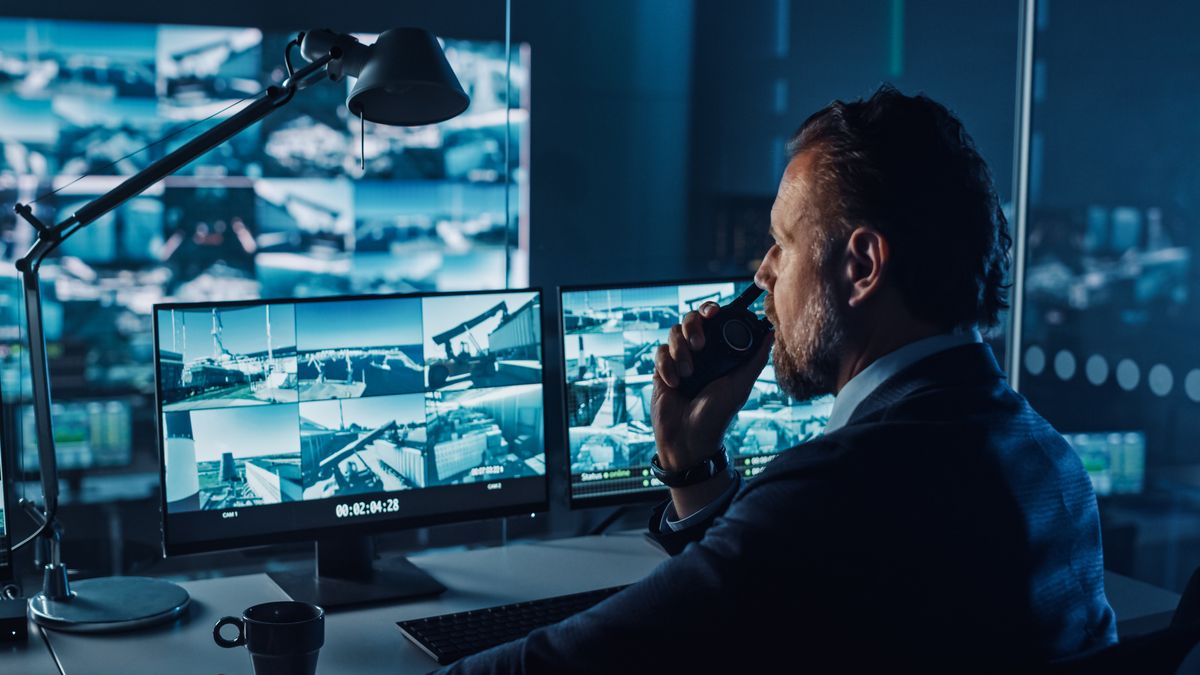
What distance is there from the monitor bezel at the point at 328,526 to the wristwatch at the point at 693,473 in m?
0.33

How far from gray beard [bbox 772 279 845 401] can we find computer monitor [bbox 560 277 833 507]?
1.99 ft

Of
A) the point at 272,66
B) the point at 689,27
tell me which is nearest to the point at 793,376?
the point at 689,27

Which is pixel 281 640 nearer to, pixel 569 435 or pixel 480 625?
pixel 480 625

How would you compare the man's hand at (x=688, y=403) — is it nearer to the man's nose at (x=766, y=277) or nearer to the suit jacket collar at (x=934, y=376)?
the man's nose at (x=766, y=277)

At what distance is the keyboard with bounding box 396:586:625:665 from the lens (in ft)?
4.65

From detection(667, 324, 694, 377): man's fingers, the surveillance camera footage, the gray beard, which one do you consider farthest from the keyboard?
the surveillance camera footage

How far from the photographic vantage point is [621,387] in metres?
1.89

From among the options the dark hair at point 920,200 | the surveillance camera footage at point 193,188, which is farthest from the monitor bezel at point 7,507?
the surveillance camera footage at point 193,188

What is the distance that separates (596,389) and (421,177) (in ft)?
7.21

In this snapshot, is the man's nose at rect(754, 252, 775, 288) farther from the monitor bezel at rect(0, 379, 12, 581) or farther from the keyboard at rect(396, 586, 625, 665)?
the monitor bezel at rect(0, 379, 12, 581)

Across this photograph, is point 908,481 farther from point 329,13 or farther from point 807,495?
point 329,13

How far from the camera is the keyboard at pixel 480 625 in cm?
142

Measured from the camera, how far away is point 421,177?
387 centimetres

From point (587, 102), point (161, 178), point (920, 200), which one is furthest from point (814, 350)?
point (587, 102)
